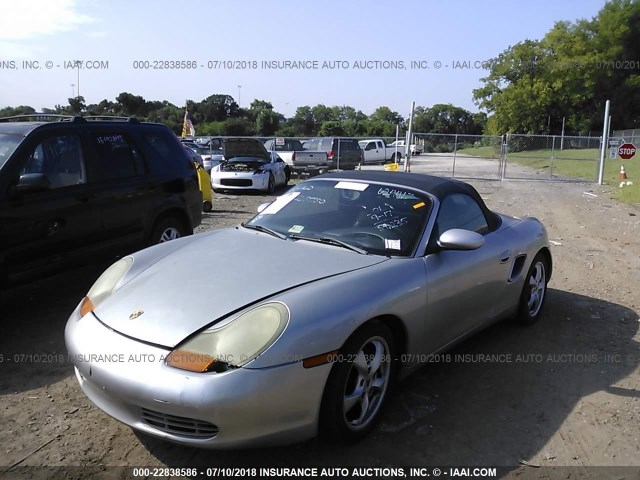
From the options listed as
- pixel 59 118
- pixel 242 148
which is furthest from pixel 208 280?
pixel 242 148

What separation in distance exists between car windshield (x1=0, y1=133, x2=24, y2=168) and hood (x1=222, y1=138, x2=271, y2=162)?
1090cm

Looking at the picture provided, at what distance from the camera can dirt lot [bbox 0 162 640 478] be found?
2.94m

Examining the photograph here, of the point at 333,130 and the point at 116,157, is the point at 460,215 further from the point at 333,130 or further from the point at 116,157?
the point at 333,130

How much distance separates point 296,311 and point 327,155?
18939mm

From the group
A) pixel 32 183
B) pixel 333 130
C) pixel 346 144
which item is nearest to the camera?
pixel 32 183

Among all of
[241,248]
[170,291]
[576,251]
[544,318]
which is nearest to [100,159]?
[241,248]

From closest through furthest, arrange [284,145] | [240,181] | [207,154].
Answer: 1. [240,181]
2. [207,154]
3. [284,145]

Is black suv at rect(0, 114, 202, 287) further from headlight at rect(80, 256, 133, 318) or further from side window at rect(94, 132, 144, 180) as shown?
headlight at rect(80, 256, 133, 318)

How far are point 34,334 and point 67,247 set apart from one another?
86 centimetres

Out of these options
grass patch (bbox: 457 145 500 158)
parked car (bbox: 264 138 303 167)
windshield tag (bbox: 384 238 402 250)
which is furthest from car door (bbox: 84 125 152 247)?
grass patch (bbox: 457 145 500 158)

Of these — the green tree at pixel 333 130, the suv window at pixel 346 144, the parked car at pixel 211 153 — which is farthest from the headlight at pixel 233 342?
the green tree at pixel 333 130

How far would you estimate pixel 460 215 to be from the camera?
4.20 meters

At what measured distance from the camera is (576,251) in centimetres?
823

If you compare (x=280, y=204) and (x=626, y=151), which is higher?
(x=626, y=151)
